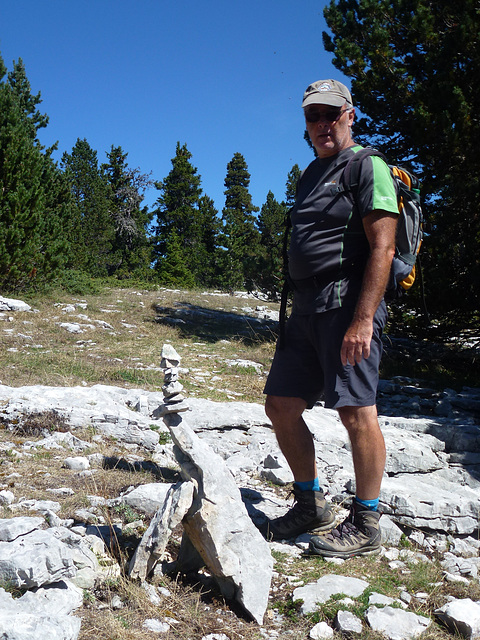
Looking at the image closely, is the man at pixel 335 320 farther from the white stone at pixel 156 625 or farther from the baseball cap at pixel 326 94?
the white stone at pixel 156 625

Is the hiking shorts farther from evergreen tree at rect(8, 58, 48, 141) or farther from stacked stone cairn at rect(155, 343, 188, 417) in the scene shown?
evergreen tree at rect(8, 58, 48, 141)

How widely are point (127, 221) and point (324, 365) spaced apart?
30.0 meters

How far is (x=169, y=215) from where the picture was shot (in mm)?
32812

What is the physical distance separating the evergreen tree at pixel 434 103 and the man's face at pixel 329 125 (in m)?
5.71

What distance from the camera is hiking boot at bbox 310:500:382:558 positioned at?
8.61 ft

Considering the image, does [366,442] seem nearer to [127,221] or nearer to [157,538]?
[157,538]

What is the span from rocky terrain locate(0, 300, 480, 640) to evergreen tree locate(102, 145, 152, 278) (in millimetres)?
24870

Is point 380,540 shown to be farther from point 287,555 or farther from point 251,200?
point 251,200

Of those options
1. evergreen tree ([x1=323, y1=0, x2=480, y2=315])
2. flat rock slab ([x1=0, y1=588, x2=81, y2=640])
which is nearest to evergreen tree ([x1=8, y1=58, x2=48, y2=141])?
evergreen tree ([x1=323, y1=0, x2=480, y2=315])

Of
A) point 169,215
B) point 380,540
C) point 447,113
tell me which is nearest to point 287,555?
point 380,540

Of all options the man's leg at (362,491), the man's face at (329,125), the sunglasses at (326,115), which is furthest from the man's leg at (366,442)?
the sunglasses at (326,115)

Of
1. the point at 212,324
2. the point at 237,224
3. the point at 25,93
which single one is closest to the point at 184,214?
the point at 237,224

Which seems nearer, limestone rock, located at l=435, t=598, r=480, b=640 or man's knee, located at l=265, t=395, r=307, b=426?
limestone rock, located at l=435, t=598, r=480, b=640

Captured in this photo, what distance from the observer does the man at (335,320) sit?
2.52 m
